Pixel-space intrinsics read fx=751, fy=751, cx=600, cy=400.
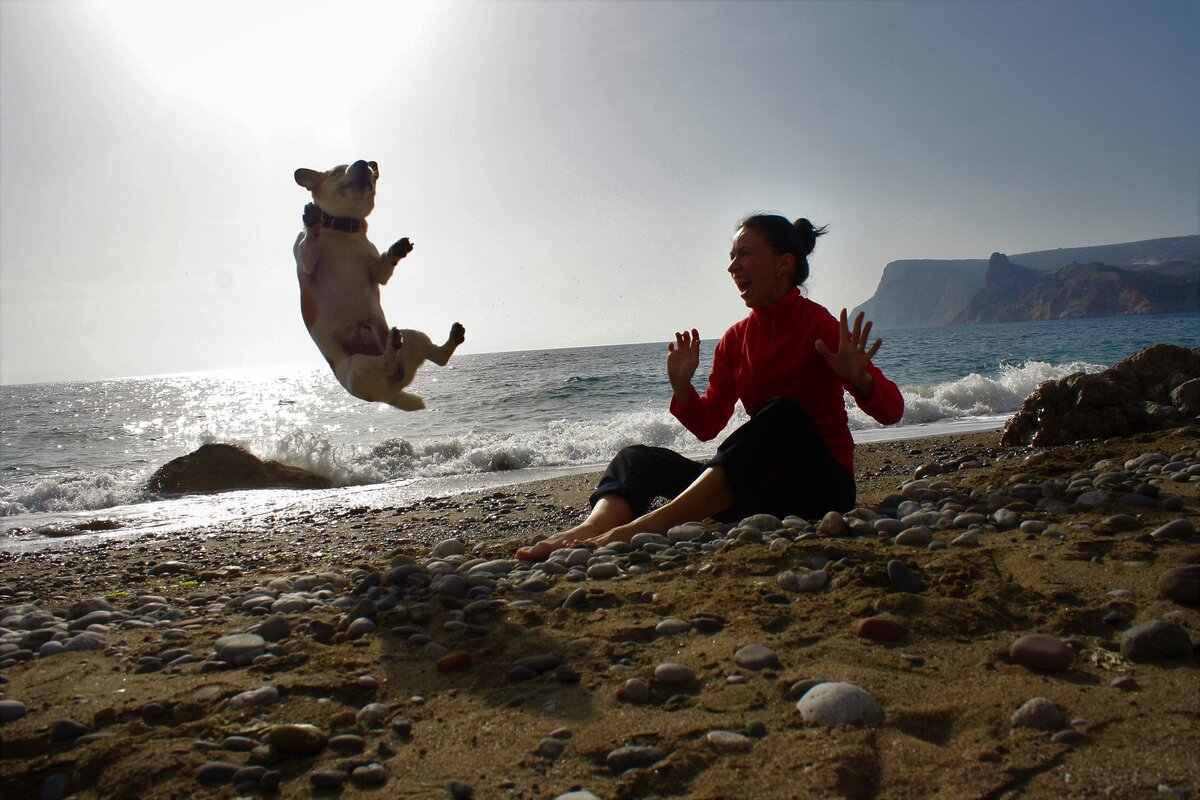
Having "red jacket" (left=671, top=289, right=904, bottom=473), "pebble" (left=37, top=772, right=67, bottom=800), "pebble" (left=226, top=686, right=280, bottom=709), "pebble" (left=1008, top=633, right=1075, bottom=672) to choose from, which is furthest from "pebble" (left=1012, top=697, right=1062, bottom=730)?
"pebble" (left=37, top=772, right=67, bottom=800)

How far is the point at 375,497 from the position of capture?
328 inches

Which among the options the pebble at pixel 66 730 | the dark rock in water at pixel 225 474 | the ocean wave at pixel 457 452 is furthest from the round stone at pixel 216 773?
the dark rock in water at pixel 225 474

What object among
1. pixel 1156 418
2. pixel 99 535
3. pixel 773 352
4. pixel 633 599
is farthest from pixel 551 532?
pixel 1156 418

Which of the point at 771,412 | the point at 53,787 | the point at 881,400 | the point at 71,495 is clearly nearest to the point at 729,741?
the point at 53,787

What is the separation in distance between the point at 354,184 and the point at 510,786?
9.71 feet

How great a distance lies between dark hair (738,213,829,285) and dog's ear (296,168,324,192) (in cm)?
219

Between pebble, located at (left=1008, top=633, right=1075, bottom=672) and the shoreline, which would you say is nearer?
pebble, located at (left=1008, top=633, right=1075, bottom=672)

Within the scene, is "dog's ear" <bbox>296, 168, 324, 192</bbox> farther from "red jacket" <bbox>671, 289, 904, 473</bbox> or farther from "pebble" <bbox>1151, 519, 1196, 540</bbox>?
"pebble" <bbox>1151, 519, 1196, 540</bbox>

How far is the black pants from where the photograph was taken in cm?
362

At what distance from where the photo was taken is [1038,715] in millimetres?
1615

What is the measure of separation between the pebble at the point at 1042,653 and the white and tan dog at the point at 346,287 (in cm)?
254

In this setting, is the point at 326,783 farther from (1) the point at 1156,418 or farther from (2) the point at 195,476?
(2) the point at 195,476

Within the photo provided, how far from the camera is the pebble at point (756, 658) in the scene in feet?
6.61

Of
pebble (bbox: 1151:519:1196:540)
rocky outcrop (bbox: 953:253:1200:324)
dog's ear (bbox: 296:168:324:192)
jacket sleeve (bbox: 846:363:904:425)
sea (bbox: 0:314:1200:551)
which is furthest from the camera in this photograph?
rocky outcrop (bbox: 953:253:1200:324)
